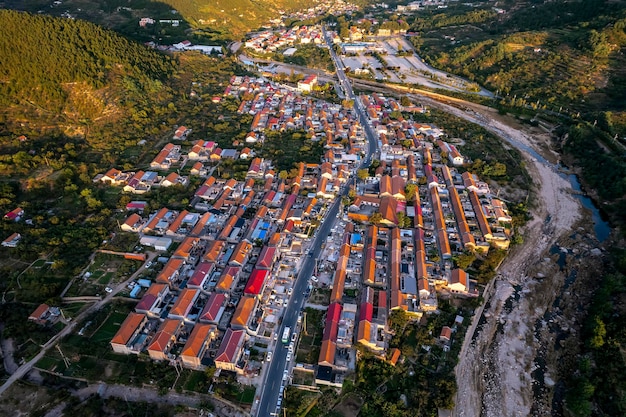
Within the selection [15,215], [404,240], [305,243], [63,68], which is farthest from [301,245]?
[63,68]

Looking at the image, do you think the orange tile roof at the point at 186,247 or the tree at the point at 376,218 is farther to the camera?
the tree at the point at 376,218

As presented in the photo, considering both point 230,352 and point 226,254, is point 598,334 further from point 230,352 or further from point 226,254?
point 226,254

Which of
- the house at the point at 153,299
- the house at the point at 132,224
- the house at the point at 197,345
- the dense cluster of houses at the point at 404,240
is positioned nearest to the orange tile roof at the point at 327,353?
the dense cluster of houses at the point at 404,240

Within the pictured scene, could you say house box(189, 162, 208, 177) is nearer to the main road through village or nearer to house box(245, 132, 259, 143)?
house box(245, 132, 259, 143)

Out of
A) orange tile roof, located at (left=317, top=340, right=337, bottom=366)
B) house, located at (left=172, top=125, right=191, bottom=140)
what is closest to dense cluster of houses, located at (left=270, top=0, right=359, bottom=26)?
house, located at (left=172, top=125, right=191, bottom=140)

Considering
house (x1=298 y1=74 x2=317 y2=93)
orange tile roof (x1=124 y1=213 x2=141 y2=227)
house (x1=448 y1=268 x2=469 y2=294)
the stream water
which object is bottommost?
orange tile roof (x1=124 y1=213 x2=141 y2=227)

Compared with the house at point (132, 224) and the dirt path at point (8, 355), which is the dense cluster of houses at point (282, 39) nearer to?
the house at point (132, 224)

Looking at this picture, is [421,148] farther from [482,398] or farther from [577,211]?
[482,398]

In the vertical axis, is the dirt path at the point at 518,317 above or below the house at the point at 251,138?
below

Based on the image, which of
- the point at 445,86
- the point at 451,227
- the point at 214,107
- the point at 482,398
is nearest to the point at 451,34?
the point at 445,86
